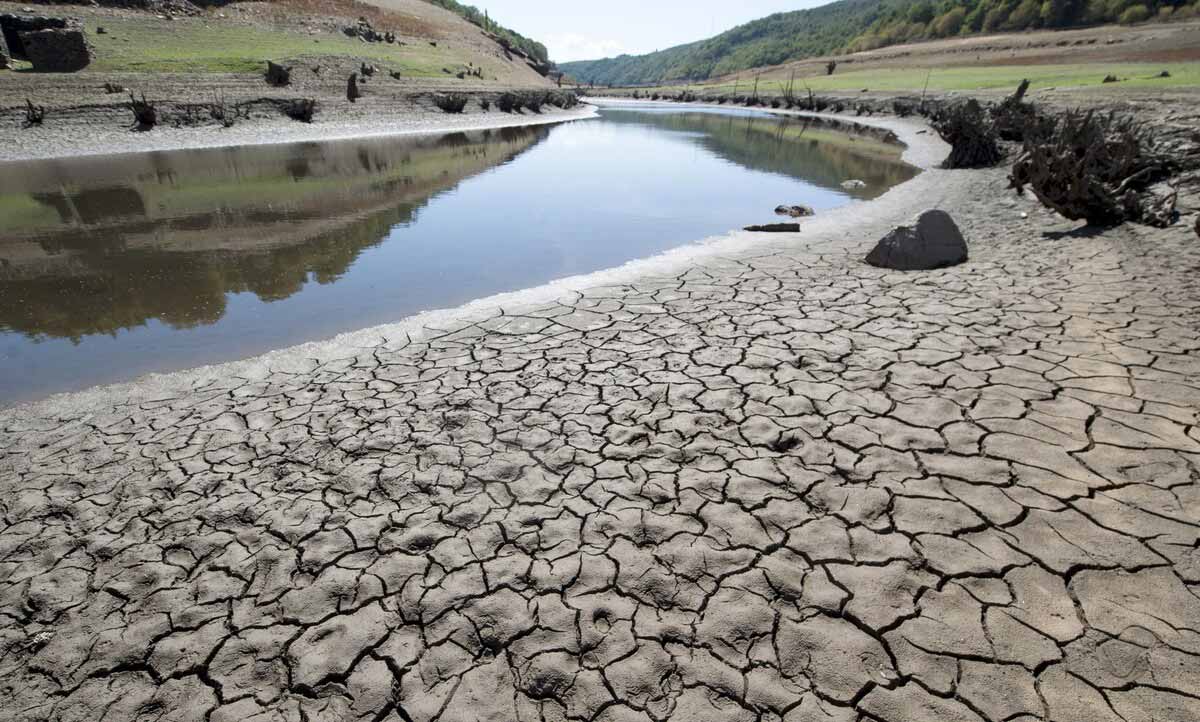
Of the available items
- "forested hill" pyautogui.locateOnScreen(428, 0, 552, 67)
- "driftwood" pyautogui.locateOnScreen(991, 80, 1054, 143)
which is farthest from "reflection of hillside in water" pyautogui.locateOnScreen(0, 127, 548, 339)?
"forested hill" pyautogui.locateOnScreen(428, 0, 552, 67)

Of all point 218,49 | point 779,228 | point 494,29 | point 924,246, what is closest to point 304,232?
point 779,228

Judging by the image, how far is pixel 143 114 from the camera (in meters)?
19.4

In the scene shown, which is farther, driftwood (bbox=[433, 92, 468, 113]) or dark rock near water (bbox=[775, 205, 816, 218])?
driftwood (bbox=[433, 92, 468, 113])

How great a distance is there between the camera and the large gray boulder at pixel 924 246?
7102mm

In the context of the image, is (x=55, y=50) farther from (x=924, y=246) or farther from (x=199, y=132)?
(x=924, y=246)

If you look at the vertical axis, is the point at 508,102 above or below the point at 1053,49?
below

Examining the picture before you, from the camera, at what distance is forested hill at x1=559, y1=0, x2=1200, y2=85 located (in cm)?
5219

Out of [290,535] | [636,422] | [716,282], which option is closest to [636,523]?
[636,422]

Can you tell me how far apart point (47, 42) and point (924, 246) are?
31.5 meters

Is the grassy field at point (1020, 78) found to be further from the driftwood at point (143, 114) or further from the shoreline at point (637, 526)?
the driftwood at point (143, 114)

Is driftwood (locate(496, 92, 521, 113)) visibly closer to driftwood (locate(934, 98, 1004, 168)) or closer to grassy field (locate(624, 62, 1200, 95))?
grassy field (locate(624, 62, 1200, 95))

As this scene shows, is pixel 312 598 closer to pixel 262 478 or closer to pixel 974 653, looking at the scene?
pixel 262 478

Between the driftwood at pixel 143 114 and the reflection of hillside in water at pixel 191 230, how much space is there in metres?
2.95

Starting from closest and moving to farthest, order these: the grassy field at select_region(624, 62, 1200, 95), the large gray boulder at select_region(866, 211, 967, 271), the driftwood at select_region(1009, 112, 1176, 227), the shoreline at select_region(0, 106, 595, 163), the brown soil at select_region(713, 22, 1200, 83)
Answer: the large gray boulder at select_region(866, 211, 967, 271) → the driftwood at select_region(1009, 112, 1176, 227) → the shoreline at select_region(0, 106, 595, 163) → the grassy field at select_region(624, 62, 1200, 95) → the brown soil at select_region(713, 22, 1200, 83)
